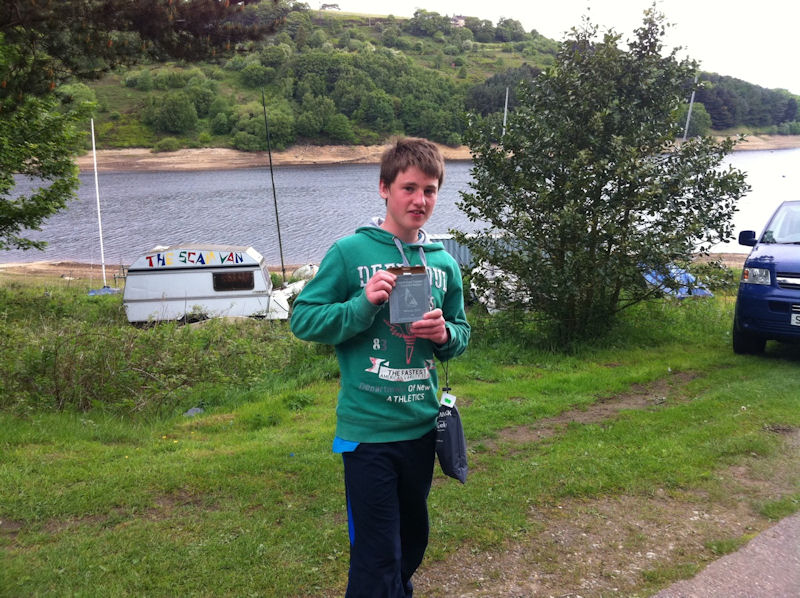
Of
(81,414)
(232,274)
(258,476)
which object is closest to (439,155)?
(258,476)

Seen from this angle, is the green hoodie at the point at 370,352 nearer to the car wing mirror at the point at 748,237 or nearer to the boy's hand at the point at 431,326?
the boy's hand at the point at 431,326

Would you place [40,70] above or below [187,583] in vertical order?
above

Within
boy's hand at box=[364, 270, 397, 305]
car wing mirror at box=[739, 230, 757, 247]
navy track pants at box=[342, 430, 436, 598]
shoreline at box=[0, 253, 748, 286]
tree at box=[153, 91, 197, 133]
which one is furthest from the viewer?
tree at box=[153, 91, 197, 133]

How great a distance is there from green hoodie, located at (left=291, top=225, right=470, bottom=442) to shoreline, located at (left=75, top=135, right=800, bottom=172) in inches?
3113

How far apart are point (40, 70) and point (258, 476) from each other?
401cm

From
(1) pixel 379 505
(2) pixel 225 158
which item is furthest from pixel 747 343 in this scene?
(2) pixel 225 158

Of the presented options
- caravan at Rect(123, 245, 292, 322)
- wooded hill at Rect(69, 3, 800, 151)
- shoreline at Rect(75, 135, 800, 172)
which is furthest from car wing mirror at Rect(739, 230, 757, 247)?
shoreline at Rect(75, 135, 800, 172)

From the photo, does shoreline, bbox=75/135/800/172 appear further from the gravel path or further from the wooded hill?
the gravel path

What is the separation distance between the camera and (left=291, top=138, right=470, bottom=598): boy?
230 centimetres

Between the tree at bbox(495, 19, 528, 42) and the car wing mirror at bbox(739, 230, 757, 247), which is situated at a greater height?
the tree at bbox(495, 19, 528, 42)

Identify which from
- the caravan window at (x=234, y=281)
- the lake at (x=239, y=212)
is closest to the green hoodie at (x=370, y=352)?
the caravan window at (x=234, y=281)

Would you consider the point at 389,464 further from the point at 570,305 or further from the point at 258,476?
the point at 570,305

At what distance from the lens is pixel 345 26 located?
6732 inches

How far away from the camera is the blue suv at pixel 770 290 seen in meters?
7.38
